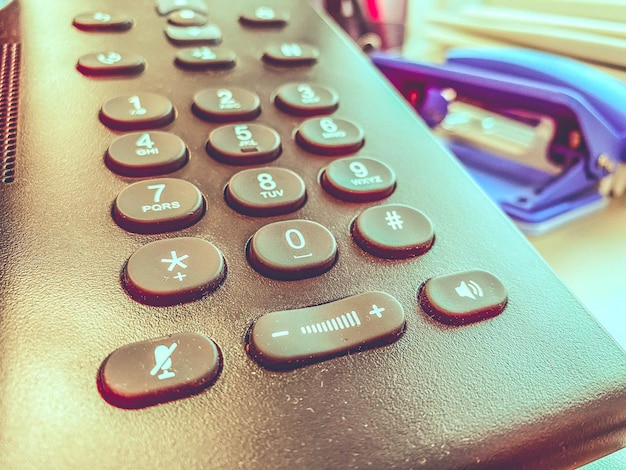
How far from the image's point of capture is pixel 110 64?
260mm

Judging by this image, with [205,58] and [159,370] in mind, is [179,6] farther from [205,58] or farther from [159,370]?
[159,370]

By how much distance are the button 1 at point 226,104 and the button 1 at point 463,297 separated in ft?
0.36

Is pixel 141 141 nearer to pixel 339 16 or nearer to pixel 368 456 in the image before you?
pixel 368 456

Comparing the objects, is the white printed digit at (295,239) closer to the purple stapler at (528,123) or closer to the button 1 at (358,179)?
the button 1 at (358,179)

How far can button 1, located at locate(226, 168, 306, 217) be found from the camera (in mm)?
205

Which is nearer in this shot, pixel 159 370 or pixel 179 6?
pixel 159 370

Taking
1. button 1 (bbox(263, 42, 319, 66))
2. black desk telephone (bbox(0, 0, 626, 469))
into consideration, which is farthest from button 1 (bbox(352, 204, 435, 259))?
button 1 (bbox(263, 42, 319, 66))

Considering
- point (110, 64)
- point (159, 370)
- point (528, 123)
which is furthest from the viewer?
point (528, 123)

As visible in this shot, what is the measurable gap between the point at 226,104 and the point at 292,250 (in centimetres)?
9

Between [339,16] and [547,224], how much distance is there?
0.92ft

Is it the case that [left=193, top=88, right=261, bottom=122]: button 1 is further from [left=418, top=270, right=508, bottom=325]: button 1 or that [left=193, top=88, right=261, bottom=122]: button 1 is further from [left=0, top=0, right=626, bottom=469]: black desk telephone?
[left=418, top=270, right=508, bottom=325]: button 1

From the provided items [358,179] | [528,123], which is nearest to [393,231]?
[358,179]

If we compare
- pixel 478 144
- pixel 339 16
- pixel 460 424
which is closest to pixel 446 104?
pixel 478 144

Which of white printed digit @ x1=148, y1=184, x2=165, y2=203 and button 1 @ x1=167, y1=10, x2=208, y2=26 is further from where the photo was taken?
button 1 @ x1=167, y1=10, x2=208, y2=26
